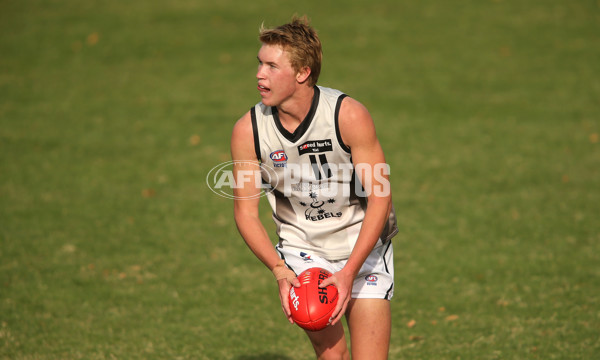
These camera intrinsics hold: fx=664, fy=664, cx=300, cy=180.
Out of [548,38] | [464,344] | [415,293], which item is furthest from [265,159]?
[548,38]

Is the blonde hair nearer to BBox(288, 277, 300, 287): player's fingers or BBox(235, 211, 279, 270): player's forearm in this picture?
BBox(235, 211, 279, 270): player's forearm

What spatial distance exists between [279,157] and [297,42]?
2.66ft

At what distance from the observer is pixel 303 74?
446 cm

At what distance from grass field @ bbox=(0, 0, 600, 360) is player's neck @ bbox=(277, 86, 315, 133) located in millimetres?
2831

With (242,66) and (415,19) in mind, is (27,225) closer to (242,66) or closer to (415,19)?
(242,66)

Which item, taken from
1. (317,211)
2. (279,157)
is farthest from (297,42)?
(317,211)

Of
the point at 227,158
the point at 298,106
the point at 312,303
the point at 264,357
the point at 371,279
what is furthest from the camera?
the point at 227,158

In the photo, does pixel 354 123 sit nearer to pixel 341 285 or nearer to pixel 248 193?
pixel 248 193

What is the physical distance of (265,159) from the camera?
466cm

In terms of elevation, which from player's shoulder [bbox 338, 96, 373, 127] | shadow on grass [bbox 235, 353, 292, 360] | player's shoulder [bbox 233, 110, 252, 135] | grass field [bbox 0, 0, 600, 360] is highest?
player's shoulder [bbox 338, 96, 373, 127]

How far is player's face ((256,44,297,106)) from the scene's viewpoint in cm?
437

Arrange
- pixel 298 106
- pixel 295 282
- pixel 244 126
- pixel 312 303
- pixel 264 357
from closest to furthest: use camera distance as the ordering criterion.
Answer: pixel 312 303 < pixel 295 282 < pixel 298 106 < pixel 244 126 < pixel 264 357

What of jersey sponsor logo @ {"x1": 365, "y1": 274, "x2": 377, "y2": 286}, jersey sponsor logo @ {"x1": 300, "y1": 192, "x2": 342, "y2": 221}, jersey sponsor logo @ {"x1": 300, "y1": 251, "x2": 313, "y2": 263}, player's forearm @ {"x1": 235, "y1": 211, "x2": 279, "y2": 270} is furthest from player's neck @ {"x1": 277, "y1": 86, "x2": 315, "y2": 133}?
jersey sponsor logo @ {"x1": 365, "y1": 274, "x2": 377, "y2": 286}

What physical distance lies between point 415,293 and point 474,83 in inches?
339
